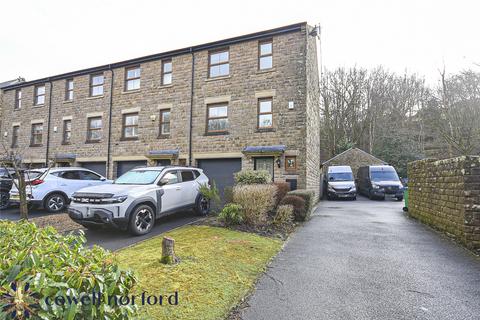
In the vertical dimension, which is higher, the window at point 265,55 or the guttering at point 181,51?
the guttering at point 181,51

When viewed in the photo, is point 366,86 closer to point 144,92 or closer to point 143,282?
point 144,92

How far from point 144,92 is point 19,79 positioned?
603 inches

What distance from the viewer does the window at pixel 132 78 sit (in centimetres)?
1630

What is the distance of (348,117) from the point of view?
31609mm

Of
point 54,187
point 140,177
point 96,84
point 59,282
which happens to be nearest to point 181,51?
point 96,84

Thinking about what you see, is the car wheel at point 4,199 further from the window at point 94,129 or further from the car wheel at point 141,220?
the car wheel at point 141,220

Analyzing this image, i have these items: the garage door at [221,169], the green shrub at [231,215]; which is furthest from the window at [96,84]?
the green shrub at [231,215]

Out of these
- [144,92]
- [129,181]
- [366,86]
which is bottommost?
[129,181]

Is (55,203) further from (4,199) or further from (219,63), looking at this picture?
(219,63)

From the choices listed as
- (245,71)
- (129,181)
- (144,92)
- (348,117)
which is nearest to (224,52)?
(245,71)

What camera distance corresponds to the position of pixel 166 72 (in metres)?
15.6

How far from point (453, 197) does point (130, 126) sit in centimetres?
1555

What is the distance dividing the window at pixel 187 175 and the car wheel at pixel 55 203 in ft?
17.4

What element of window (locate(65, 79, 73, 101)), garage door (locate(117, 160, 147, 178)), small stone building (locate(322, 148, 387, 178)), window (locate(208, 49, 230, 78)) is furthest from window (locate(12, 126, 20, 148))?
small stone building (locate(322, 148, 387, 178))
